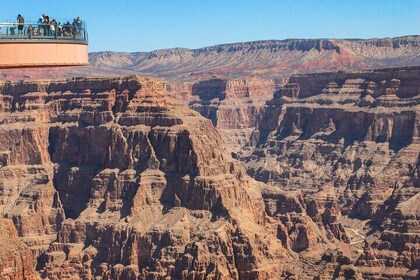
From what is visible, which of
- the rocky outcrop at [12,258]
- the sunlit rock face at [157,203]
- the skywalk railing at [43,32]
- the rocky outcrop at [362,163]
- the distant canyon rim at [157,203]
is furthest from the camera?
the rocky outcrop at [362,163]

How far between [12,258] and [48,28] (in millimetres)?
15757

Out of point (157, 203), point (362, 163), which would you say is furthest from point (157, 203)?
point (362, 163)

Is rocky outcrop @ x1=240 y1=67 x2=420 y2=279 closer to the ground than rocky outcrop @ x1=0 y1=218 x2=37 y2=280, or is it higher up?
closer to the ground

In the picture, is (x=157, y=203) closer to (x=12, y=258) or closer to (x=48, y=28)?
(x=12, y=258)

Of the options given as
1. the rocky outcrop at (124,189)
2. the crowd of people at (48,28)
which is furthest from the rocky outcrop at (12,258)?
the rocky outcrop at (124,189)

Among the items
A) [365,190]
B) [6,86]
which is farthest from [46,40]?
[365,190]

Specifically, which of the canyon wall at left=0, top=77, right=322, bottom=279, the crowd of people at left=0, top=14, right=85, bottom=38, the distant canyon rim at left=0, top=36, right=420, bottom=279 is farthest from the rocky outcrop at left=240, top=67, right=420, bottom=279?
the crowd of people at left=0, top=14, right=85, bottom=38

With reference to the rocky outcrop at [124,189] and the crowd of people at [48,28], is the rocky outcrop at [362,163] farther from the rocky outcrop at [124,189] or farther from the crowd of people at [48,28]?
the crowd of people at [48,28]

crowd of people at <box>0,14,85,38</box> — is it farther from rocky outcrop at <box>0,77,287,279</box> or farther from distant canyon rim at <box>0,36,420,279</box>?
rocky outcrop at <box>0,77,287,279</box>

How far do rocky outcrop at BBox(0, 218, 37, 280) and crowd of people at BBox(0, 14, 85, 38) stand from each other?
1335cm

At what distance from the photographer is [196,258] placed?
114m

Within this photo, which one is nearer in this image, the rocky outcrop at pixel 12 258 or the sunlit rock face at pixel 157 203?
the rocky outcrop at pixel 12 258

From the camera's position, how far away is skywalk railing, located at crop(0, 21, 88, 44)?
→ 3278cm

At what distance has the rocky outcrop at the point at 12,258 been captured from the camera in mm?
45656
